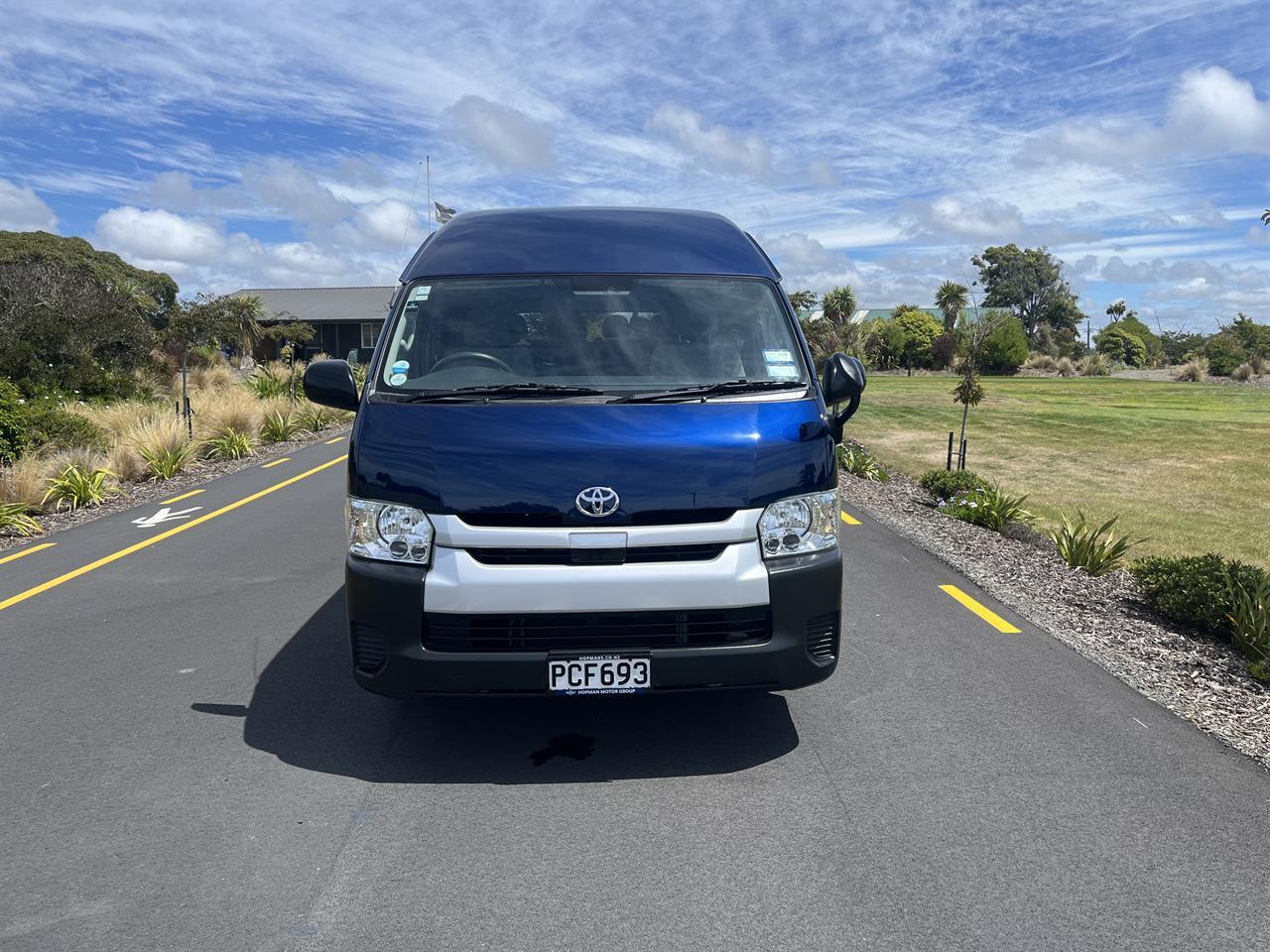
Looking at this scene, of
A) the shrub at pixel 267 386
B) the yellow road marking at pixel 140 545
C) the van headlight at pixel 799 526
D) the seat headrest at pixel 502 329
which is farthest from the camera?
the shrub at pixel 267 386

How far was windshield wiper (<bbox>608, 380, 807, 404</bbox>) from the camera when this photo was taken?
4492 millimetres

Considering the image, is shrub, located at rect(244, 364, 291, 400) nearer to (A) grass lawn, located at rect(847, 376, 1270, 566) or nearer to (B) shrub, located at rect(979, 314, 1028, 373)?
(A) grass lawn, located at rect(847, 376, 1270, 566)

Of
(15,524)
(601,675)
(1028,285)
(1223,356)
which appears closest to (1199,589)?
(601,675)

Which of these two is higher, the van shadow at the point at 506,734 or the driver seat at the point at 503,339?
the driver seat at the point at 503,339

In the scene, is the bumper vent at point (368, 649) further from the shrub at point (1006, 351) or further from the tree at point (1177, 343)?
the tree at point (1177, 343)

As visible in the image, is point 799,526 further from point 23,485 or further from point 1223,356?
point 1223,356

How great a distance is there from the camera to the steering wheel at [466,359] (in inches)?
195

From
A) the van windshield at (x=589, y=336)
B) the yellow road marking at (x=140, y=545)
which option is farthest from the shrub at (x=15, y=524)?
the van windshield at (x=589, y=336)

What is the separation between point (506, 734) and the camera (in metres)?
4.85

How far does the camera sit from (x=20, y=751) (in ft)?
15.3

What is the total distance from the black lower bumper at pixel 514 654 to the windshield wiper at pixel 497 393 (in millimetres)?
764

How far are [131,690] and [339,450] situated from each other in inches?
555

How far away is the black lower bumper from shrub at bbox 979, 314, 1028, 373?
55.8m

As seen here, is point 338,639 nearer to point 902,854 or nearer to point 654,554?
point 654,554
